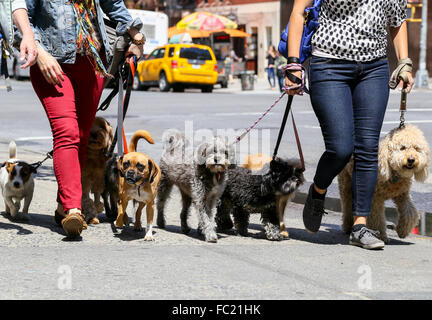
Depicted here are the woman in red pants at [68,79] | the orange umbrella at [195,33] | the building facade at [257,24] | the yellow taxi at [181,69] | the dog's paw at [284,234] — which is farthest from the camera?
the building facade at [257,24]

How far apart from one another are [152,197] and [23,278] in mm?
1572

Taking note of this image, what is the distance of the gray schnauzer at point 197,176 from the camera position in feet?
19.3

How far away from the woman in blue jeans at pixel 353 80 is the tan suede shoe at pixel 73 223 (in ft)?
5.31

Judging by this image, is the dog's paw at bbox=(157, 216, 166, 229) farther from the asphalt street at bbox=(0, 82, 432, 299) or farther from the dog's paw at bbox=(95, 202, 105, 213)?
the dog's paw at bbox=(95, 202, 105, 213)

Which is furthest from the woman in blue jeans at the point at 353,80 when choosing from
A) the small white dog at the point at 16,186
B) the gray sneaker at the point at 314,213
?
the small white dog at the point at 16,186

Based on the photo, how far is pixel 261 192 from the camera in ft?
20.2

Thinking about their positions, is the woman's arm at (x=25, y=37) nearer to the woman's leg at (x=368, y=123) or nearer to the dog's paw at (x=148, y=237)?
the dog's paw at (x=148, y=237)

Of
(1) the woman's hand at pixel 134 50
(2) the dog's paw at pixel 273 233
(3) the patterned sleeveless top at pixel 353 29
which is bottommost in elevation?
(2) the dog's paw at pixel 273 233

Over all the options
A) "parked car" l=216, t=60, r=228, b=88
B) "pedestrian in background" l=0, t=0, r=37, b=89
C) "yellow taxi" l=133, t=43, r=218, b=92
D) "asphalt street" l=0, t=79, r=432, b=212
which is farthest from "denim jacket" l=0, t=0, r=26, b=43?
"parked car" l=216, t=60, r=228, b=88

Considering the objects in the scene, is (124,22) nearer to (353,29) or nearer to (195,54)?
(353,29)

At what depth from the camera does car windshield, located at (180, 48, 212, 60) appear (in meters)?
31.5

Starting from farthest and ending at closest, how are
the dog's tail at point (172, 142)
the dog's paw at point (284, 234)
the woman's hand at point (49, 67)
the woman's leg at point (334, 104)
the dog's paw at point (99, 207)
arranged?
the dog's paw at point (99, 207)
the dog's tail at point (172, 142)
the dog's paw at point (284, 234)
the woman's leg at point (334, 104)
the woman's hand at point (49, 67)

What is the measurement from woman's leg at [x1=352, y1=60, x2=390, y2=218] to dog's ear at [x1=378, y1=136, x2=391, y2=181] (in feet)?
0.42
